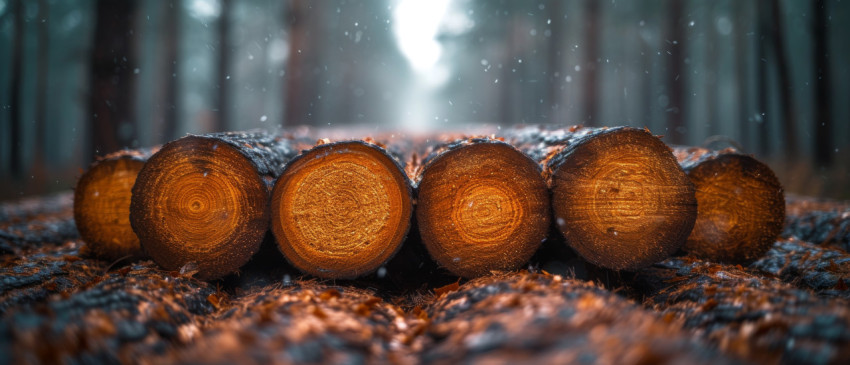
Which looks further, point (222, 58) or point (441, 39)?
point (441, 39)

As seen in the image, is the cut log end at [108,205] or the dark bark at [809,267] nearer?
the dark bark at [809,267]

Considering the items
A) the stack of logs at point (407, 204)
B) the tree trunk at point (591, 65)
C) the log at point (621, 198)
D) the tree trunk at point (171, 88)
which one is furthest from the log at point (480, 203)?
the tree trunk at point (171, 88)

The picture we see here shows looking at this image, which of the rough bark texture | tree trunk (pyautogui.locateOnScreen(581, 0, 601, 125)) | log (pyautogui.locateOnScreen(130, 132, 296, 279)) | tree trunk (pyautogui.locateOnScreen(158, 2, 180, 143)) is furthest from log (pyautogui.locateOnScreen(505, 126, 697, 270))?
tree trunk (pyautogui.locateOnScreen(158, 2, 180, 143))

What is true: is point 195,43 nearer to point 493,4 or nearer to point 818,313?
point 493,4

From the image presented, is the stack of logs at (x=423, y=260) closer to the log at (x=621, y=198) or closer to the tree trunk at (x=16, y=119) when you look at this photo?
the log at (x=621, y=198)

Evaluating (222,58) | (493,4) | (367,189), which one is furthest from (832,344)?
(493,4)

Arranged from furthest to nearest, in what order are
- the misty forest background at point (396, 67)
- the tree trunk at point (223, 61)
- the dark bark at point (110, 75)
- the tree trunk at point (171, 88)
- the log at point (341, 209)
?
the tree trunk at point (171, 88)
the tree trunk at point (223, 61)
the misty forest background at point (396, 67)
the dark bark at point (110, 75)
the log at point (341, 209)

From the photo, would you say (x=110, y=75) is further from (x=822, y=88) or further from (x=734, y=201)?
(x=822, y=88)
